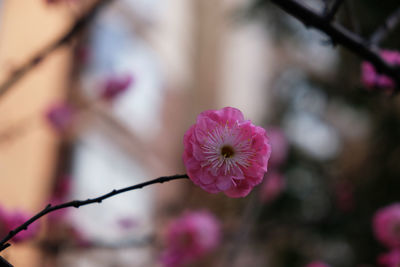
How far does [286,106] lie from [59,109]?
7.20 feet

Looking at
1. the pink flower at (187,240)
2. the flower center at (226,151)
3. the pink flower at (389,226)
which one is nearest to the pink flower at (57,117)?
the pink flower at (187,240)

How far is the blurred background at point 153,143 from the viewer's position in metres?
3.00

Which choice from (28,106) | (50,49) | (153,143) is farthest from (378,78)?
(153,143)

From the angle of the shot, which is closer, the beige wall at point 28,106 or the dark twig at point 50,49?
the dark twig at point 50,49

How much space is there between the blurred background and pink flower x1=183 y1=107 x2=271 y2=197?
1112 mm

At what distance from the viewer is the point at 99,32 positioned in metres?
4.61

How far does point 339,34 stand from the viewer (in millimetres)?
1156

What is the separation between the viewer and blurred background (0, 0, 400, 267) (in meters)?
3.00

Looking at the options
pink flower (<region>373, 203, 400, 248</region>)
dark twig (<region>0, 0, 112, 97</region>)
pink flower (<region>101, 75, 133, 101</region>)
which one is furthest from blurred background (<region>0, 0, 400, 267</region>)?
pink flower (<region>373, 203, 400, 248</region>)

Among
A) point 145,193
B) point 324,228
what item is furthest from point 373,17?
point 145,193

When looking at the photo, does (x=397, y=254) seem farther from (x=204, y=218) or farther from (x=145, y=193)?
(x=145, y=193)

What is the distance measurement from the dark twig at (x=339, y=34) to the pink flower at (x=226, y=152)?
37cm

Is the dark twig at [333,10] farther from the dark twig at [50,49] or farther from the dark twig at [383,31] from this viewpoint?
the dark twig at [50,49]

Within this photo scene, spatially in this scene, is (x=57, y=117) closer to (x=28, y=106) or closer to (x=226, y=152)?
(x=28, y=106)
